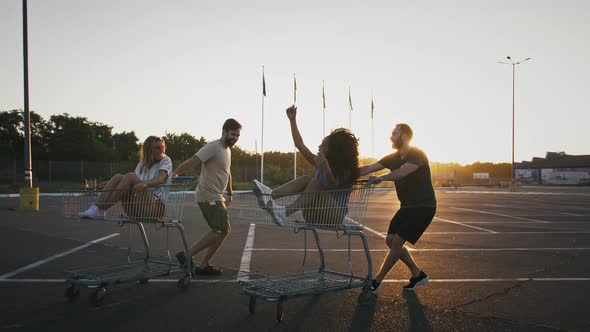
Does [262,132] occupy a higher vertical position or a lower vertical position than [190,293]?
higher

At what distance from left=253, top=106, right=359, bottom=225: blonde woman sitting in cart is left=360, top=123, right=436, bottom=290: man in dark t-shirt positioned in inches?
17.9

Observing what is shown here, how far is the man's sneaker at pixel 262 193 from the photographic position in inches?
207

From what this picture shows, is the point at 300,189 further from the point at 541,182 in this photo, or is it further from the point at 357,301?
the point at 541,182

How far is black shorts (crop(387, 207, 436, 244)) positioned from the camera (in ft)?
18.5

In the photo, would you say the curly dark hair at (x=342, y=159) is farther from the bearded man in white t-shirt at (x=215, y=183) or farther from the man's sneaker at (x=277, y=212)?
the bearded man in white t-shirt at (x=215, y=183)

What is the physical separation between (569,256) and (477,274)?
2.43 metres

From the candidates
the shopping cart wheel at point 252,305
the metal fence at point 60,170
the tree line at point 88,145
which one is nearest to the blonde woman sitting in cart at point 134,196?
the shopping cart wheel at point 252,305

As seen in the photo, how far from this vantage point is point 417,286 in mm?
5727

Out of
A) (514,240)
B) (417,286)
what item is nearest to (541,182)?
(514,240)

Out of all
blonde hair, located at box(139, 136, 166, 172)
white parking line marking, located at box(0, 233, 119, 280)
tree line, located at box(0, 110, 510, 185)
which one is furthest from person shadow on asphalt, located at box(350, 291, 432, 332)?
tree line, located at box(0, 110, 510, 185)

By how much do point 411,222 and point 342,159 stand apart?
111 cm

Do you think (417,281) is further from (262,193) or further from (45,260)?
(45,260)

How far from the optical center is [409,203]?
5.77 m

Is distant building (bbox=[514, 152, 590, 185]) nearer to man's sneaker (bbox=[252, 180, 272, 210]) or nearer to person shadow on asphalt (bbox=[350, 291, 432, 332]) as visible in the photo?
person shadow on asphalt (bbox=[350, 291, 432, 332])
